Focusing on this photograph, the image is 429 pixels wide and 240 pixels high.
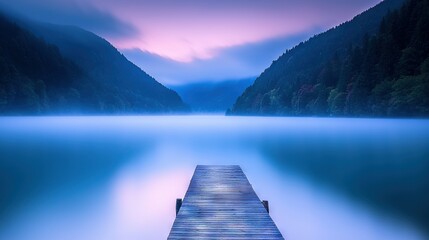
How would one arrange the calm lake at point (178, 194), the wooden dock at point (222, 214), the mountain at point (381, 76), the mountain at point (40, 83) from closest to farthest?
1. the wooden dock at point (222, 214)
2. the calm lake at point (178, 194)
3. the mountain at point (381, 76)
4. the mountain at point (40, 83)

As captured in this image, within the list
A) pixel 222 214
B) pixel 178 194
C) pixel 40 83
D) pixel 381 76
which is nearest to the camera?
pixel 222 214

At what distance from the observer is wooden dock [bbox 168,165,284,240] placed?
297 inches

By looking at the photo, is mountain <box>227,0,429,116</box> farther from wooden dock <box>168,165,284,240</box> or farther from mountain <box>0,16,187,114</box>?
mountain <box>0,16,187,114</box>

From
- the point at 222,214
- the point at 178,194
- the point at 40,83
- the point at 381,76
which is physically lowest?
the point at 178,194

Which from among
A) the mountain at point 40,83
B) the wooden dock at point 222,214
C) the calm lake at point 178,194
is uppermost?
the mountain at point 40,83

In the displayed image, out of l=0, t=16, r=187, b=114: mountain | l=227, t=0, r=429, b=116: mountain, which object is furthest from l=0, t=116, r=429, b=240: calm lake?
l=0, t=16, r=187, b=114: mountain

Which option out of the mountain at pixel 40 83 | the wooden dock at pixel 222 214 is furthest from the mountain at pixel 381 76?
the mountain at pixel 40 83

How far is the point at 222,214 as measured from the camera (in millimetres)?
9109

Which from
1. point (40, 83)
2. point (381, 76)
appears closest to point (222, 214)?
point (381, 76)

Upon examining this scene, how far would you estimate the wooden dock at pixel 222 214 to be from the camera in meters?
7.56

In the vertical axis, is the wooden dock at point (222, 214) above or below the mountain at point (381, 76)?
A: below

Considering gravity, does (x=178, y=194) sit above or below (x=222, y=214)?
below

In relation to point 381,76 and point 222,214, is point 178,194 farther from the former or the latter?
A: point 381,76

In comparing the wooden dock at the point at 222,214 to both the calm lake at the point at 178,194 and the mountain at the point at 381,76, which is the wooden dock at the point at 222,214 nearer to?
the calm lake at the point at 178,194
